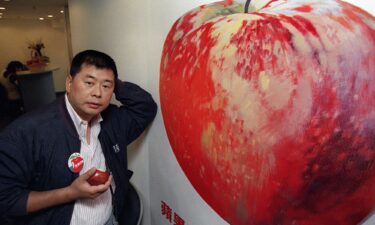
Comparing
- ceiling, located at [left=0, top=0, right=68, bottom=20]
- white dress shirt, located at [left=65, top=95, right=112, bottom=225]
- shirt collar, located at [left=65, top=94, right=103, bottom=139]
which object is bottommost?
white dress shirt, located at [left=65, top=95, right=112, bottom=225]

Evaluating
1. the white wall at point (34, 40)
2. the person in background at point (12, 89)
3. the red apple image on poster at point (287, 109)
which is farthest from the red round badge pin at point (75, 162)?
the white wall at point (34, 40)

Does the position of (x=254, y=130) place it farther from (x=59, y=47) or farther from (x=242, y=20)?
(x=59, y=47)

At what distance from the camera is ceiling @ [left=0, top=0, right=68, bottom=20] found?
18.7ft

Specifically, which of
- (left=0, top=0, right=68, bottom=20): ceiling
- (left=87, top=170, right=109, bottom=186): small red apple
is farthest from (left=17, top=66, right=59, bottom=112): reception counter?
(left=87, top=170, right=109, bottom=186): small red apple

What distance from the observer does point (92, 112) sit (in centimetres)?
119

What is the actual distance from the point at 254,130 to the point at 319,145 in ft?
0.49

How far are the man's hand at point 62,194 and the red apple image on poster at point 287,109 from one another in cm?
45

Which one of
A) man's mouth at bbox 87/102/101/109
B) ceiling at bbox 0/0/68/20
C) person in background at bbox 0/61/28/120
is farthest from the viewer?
person in background at bbox 0/61/28/120

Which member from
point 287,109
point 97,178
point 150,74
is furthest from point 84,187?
point 287,109

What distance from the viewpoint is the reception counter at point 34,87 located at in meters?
5.36

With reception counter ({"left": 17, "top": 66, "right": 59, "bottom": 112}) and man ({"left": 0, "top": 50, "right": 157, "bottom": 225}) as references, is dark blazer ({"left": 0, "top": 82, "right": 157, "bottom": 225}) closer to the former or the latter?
man ({"left": 0, "top": 50, "right": 157, "bottom": 225})

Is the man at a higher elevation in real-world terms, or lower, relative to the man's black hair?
lower

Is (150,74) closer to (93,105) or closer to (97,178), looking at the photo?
(93,105)

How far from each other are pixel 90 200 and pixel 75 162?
0.18 meters
